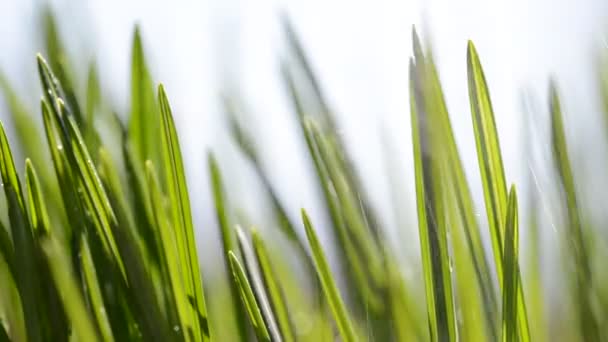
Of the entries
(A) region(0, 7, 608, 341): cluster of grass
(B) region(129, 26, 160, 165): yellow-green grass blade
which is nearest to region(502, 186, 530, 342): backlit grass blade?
(A) region(0, 7, 608, 341): cluster of grass

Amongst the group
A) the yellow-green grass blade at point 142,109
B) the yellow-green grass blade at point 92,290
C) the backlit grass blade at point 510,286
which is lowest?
the backlit grass blade at point 510,286

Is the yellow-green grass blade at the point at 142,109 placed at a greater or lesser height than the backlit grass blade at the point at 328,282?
greater

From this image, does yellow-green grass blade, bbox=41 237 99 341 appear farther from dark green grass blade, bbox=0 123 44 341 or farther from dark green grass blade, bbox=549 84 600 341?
dark green grass blade, bbox=549 84 600 341

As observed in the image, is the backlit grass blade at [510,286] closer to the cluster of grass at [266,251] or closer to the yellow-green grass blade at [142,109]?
the cluster of grass at [266,251]

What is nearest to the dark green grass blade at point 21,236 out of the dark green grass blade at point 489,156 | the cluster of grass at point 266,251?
the cluster of grass at point 266,251

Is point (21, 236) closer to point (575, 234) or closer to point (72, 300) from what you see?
point (72, 300)

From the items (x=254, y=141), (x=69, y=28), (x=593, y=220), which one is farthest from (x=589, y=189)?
(x=69, y=28)

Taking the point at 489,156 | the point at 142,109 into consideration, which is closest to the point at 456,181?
the point at 489,156
